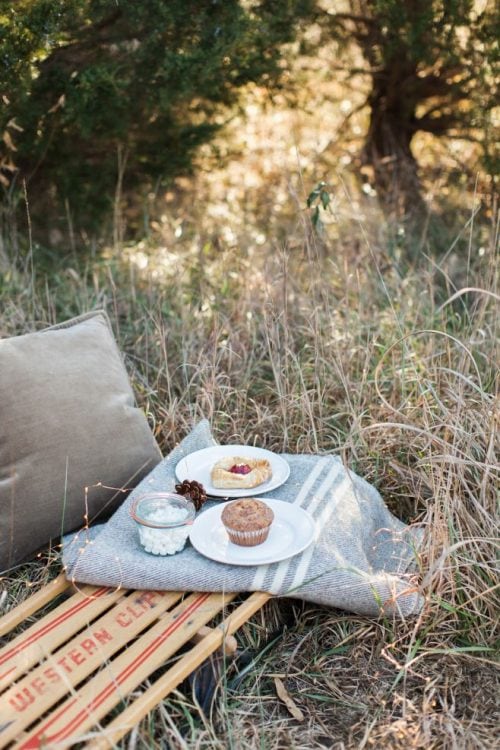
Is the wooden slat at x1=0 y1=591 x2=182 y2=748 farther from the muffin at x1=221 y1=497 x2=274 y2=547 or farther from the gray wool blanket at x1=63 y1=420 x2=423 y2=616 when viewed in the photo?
the muffin at x1=221 y1=497 x2=274 y2=547

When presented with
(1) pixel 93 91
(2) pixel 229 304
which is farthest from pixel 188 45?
(2) pixel 229 304

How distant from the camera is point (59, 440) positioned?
2326 mm

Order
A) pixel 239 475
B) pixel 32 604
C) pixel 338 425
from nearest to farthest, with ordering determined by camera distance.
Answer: pixel 32 604 < pixel 239 475 < pixel 338 425

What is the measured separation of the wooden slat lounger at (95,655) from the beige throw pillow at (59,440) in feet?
0.81

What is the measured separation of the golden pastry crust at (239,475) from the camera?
2.42 metres

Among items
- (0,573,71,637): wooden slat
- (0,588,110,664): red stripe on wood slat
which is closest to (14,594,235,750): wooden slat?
(0,588,110,664): red stripe on wood slat

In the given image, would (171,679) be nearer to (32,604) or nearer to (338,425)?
(32,604)

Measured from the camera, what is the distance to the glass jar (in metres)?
2.13

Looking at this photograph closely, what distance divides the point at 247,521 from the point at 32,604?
62 cm

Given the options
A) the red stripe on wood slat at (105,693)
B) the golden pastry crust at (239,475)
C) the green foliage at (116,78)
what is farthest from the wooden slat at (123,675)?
the green foliage at (116,78)

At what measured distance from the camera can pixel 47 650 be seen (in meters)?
1.88

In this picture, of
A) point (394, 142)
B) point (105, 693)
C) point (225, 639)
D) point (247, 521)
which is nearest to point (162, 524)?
point (247, 521)

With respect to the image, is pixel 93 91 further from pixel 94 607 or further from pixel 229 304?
pixel 94 607

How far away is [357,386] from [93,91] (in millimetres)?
1825
